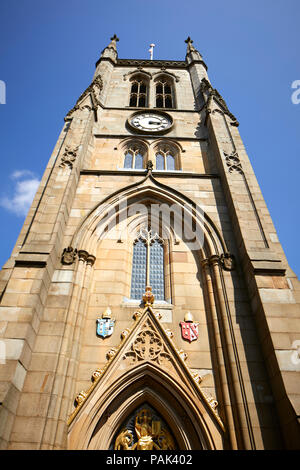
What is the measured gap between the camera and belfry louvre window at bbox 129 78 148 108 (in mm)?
20419

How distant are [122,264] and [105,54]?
19984 mm

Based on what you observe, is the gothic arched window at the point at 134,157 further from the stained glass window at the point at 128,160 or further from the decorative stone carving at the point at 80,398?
the decorative stone carving at the point at 80,398

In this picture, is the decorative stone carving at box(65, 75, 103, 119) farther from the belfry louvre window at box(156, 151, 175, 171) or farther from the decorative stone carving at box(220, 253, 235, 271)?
the decorative stone carving at box(220, 253, 235, 271)

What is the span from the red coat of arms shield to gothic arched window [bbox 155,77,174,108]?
15.6 meters

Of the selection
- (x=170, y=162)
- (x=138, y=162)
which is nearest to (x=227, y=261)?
(x=170, y=162)

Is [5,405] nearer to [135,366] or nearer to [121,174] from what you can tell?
[135,366]

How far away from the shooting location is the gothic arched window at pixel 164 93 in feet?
67.4

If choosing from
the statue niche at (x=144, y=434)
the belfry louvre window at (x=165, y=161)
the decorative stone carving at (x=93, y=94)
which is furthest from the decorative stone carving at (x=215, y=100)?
the statue niche at (x=144, y=434)

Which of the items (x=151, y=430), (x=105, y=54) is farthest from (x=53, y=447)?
(x=105, y=54)

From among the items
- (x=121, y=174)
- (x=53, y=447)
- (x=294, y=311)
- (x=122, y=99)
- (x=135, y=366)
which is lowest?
(x=53, y=447)

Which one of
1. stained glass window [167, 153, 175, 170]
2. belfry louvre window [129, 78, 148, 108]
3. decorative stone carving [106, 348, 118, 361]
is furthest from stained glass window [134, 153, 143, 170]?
decorative stone carving [106, 348, 118, 361]

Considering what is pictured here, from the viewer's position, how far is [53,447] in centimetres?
584

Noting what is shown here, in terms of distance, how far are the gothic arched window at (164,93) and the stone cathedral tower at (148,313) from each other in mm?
9007

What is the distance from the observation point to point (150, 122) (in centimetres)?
1673
